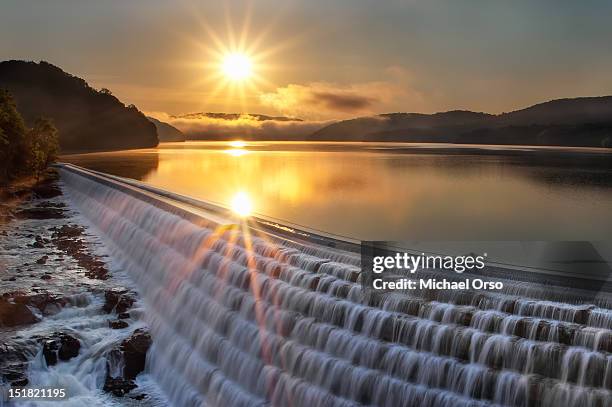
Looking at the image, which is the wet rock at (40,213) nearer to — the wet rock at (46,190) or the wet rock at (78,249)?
the wet rock at (78,249)

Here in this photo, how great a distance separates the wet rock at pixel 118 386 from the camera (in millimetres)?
19562

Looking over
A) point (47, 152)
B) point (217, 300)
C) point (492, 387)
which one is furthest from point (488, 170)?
point (492, 387)

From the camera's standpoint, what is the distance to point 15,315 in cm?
2319

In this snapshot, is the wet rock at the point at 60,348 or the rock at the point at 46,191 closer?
the wet rock at the point at 60,348

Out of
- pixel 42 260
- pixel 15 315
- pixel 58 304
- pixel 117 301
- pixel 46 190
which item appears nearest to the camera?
pixel 15 315

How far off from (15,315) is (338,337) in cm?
1487

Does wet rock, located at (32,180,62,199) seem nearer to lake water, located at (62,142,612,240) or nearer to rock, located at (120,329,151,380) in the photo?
lake water, located at (62,142,612,240)

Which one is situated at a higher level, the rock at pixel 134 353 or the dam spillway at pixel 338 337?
the dam spillway at pixel 338 337

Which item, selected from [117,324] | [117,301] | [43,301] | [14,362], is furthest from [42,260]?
[14,362]

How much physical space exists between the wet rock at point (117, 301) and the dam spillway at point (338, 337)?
2.64ft

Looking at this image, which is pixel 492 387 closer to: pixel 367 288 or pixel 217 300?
pixel 367 288

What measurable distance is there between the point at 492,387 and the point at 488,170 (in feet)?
247

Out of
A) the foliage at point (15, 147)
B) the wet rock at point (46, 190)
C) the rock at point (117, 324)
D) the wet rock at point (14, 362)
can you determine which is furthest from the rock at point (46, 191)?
the wet rock at point (14, 362)

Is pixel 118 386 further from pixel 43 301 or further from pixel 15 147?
pixel 15 147
